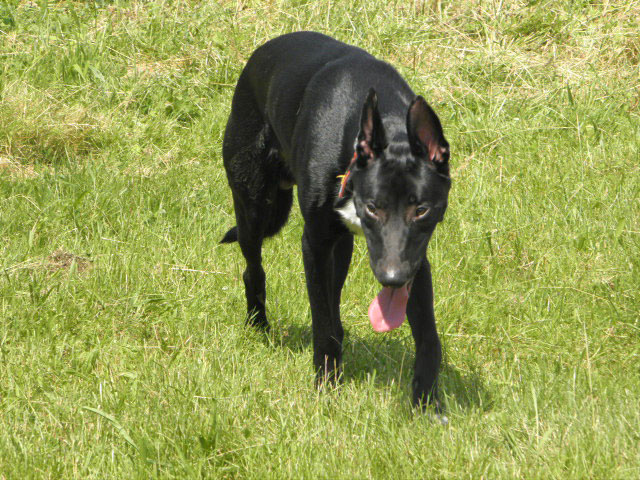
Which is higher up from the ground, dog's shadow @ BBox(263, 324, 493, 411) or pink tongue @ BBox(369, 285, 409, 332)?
pink tongue @ BBox(369, 285, 409, 332)

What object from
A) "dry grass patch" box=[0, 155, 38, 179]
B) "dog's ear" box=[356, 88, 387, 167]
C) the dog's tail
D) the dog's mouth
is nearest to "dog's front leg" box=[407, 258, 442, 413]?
the dog's mouth

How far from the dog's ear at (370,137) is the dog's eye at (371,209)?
18 cm

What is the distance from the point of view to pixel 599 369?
4.01 meters

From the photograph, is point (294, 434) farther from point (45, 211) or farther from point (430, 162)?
point (45, 211)

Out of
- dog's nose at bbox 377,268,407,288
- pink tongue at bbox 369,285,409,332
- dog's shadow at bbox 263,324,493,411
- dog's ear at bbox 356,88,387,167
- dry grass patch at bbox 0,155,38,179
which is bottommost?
dry grass patch at bbox 0,155,38,179

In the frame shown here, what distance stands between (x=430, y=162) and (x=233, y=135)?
1612mm

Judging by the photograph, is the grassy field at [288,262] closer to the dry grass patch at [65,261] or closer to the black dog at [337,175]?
the dry grass patch at [65,261]

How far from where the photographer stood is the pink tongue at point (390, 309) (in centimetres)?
354

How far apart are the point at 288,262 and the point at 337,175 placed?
1640mm

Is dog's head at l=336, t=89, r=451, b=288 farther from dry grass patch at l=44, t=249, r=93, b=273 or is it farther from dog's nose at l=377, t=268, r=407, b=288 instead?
dry grass patch at l=44, t=249, r=93, b=273

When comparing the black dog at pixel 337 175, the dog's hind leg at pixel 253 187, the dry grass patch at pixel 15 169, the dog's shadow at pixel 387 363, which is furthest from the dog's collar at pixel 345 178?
the dry grass patch at pixel 15 169

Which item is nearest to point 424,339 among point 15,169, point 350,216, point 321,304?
point 321,304

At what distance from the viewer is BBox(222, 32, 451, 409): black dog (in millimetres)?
3459

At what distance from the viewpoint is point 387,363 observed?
14.4 ft
